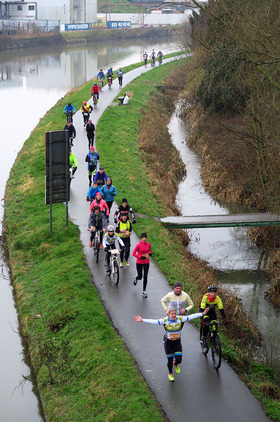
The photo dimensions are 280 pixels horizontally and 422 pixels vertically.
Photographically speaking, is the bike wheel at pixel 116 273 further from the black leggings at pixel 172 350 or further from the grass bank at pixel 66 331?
the black leggings at pixel 172 350

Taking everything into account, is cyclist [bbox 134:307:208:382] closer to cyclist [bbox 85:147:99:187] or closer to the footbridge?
the footbridge

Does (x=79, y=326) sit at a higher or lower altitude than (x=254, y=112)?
lower

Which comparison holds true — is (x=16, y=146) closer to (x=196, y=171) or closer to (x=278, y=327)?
(x=196, y=171)

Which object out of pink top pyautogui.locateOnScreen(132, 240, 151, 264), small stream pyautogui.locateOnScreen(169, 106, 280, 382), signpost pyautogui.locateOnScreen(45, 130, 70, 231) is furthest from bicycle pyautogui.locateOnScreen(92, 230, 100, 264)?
small stream pyautogui.locateOnScreen(169, 106, 280, 382)

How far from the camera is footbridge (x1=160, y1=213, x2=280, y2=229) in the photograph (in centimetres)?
2075

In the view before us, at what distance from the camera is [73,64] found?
7725cm

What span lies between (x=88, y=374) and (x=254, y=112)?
1534 cm

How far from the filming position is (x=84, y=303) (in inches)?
584

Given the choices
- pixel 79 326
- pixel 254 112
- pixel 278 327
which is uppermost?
pixel 254 112

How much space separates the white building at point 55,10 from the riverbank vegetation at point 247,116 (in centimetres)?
7211

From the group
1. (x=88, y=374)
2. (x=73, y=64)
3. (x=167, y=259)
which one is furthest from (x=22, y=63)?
(x=88, y=374)

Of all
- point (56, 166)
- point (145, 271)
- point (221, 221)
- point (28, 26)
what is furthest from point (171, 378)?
point (28, 26)

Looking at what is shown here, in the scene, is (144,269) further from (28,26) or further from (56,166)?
Answer: (28,26)

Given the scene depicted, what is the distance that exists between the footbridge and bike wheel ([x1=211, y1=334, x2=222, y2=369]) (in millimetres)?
8685
